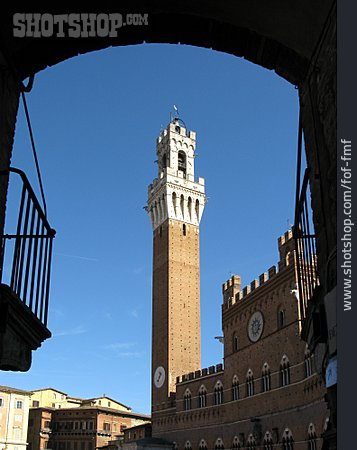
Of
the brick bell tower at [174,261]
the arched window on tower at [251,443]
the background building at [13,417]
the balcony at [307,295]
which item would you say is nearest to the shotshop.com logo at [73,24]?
the balcony at [307,295]

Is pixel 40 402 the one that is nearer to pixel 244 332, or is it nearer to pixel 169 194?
pixel 169 194

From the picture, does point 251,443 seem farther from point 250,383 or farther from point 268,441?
point 250,383

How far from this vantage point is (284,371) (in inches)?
1014

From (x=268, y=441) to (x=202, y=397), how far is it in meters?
9.83

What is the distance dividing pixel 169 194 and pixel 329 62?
4342 centimetres

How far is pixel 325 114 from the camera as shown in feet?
16.9

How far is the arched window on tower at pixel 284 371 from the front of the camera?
25438 mm

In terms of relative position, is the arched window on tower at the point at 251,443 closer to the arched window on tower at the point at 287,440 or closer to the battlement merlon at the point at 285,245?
the arched window on tower at the point at 287,440

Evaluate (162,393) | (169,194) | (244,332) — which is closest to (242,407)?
(244,332)

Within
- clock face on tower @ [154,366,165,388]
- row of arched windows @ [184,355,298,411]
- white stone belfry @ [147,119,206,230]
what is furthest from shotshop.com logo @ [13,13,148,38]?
white stone belfry @ [147,119,206,230]

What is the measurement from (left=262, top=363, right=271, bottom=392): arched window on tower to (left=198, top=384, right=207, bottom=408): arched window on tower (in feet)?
27.6
